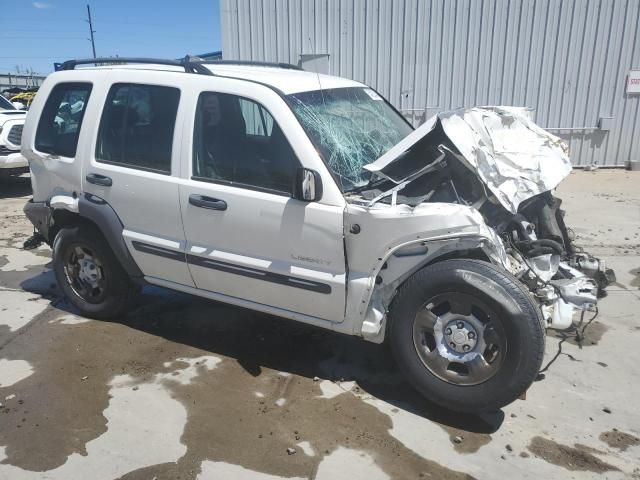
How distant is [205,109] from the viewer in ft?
12.0

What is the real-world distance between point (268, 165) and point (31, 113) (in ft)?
8.06

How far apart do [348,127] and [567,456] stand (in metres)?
2.45

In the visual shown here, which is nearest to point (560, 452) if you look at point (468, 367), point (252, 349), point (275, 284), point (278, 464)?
point (468, 367)

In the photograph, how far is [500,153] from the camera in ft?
11.2

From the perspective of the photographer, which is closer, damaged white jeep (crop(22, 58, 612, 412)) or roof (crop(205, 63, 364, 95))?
damaged white jeep (crop(22, 58, 612, 412))

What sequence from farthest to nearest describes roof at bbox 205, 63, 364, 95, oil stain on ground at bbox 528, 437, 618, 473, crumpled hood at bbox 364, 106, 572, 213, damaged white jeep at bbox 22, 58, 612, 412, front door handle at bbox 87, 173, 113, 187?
front door handle at bbox 87, 173, 113, 187, roof at bbox 205, 63, 364, 95, crumpled hood at bbox 364, 106, 572, 213, damaged white jeep at bbox 22, 58, 612, 412, oil stain on ground at bbox 528, 437, 618, 473

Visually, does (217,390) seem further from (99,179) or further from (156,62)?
(156,62)

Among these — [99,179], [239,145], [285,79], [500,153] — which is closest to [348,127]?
[285,79]

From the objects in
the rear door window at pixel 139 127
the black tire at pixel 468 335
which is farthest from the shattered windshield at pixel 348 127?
the rear door window at pixel 139 127

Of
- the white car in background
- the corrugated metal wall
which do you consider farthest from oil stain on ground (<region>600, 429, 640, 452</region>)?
the white car in background

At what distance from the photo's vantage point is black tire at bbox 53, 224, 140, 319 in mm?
4309

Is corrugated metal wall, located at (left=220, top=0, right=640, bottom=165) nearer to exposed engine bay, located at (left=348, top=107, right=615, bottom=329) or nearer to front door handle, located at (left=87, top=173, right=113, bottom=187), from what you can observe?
exposed engine bay, located at (left=348, top=107, right=615, bottom=329)

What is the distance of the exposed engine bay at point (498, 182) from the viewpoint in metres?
3.23

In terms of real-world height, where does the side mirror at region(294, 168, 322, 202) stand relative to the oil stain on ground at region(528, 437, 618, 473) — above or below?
above
